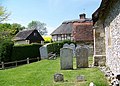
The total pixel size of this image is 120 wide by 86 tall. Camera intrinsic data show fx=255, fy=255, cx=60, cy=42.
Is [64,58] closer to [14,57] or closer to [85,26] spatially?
[14,57]

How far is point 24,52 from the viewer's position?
116ft

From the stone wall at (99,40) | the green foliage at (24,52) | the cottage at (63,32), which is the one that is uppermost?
the cottage at (63,32)

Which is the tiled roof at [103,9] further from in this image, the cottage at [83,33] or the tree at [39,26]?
the tree at [39,26]

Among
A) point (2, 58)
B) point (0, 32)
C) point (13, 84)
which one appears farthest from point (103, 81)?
point (0, 32)

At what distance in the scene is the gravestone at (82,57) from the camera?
18.1 meters

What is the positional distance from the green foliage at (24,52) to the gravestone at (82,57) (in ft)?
55.8

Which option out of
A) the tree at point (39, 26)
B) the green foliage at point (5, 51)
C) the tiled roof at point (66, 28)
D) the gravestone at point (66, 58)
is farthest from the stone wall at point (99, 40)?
the tree at point (39, 26)

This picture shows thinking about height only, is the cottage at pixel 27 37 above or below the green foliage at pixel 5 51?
above

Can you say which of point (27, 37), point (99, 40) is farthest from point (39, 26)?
point (99, 40)

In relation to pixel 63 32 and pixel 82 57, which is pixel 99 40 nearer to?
pixel 82 57

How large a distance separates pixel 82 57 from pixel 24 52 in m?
18.3

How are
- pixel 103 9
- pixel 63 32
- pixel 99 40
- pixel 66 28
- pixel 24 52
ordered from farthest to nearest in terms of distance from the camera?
pixel 66 28 < pixel 63 32 < pixel 24 52 < pixel 99 40 < pixel 103 9

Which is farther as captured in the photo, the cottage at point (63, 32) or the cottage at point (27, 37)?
the cottage at point (27, 37)

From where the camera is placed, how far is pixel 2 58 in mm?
32500
